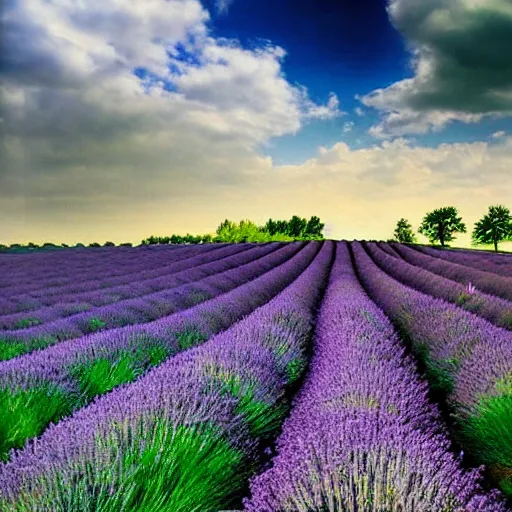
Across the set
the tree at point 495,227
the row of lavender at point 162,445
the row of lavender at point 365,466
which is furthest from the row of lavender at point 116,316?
the tree at point 495,227

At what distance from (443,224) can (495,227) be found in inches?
294

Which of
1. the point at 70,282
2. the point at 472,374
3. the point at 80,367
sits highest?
the point at 472,374

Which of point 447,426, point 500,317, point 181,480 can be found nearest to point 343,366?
point 447,426

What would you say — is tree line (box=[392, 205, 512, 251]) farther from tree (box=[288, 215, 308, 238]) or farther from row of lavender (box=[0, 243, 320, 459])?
row of lavender (box=[0, 243, 320, 459])

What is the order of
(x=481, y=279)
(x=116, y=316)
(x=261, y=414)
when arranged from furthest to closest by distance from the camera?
(x=481, y=279)
(x=116, y=316)
(x=261, y=414)

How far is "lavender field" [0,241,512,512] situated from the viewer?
175cm

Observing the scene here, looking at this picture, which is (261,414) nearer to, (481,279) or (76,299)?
(76,299)

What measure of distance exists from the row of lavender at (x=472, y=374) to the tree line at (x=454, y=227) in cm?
4857

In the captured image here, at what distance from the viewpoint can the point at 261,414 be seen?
3.30m

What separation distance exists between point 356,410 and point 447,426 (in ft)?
5.77

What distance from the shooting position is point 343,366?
3355 millimetres

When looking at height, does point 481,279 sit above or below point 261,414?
above

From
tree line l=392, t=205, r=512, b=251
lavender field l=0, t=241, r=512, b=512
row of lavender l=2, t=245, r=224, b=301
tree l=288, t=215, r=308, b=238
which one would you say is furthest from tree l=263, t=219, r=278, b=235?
lavender field l=0, t=241, r=512, b=512

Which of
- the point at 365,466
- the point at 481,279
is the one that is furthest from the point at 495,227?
the point at 365,466
